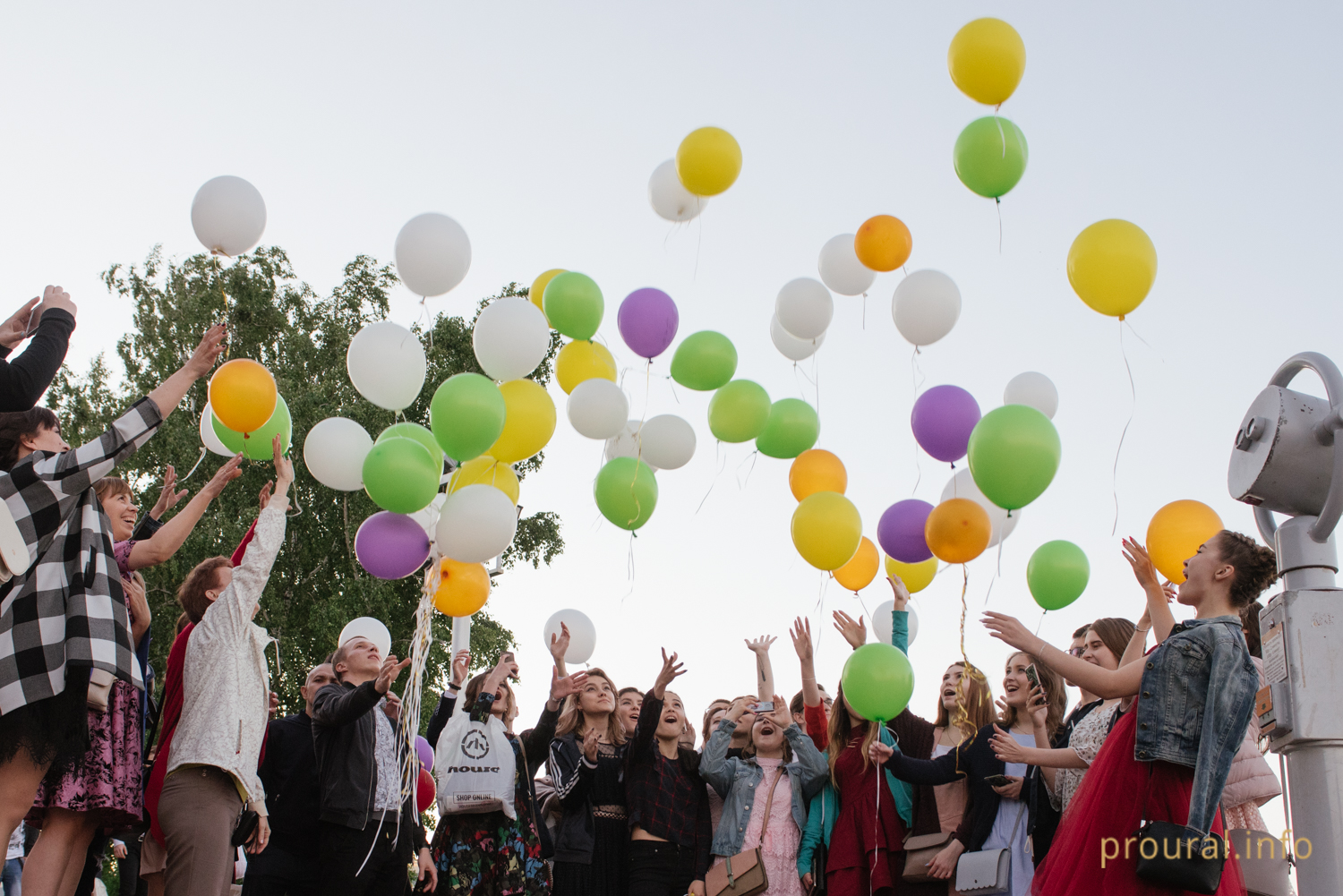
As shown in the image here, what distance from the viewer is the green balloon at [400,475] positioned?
407cm

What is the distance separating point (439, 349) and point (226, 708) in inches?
381

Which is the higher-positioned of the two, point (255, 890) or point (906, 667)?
point (906, 667)

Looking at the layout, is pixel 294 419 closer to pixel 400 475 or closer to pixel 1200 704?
pixel 400 475

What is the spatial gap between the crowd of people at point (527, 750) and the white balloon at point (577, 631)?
308 millimetres

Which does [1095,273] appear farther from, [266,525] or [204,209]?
[204,209]

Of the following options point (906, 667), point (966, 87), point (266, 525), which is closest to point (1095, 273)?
point (966, 87)

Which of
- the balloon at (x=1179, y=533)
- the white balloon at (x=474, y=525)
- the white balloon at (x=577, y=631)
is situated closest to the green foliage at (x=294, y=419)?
the white balloon at (x=577, y=631)

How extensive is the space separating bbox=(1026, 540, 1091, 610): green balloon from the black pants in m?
1.86

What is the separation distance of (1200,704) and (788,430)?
8.83ft

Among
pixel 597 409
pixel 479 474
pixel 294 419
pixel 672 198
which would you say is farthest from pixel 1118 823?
pixel 294 419

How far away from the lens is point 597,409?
4.66m

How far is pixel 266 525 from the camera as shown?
3.71m

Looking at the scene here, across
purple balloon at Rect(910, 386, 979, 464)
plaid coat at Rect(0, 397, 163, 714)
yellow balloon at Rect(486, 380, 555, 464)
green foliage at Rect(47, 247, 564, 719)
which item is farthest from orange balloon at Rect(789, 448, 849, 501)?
green foliage at Rect(47, 247, 564, 719)

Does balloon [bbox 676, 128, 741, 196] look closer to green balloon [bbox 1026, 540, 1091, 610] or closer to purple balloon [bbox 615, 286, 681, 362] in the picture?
purple balloon [bbox 615, 286, 681, 362]
